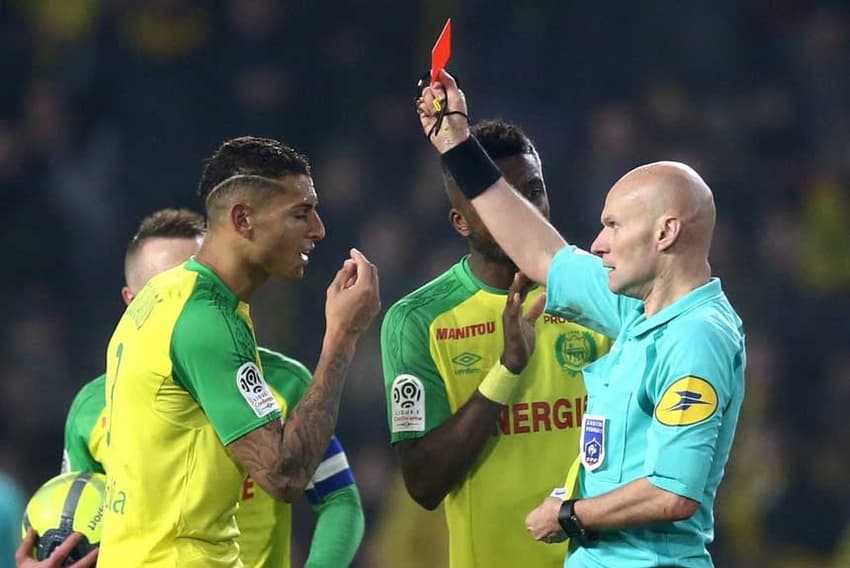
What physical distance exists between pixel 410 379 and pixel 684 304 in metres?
1.06

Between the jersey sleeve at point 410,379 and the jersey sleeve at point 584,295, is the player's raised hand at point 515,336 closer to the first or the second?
the jersey sleeve at point 584,295

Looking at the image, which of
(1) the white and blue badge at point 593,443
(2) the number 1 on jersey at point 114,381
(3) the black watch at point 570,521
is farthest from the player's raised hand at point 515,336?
(2) the number 1 on jersey at point 114,381

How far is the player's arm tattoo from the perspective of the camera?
151 inches

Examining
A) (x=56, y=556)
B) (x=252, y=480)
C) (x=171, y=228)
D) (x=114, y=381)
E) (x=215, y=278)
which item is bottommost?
(x=56, y=556)

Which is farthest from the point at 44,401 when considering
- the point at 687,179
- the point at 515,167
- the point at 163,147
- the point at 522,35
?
the point at 687,179

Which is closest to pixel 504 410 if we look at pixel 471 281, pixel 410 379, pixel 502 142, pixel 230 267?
pixel 410 379

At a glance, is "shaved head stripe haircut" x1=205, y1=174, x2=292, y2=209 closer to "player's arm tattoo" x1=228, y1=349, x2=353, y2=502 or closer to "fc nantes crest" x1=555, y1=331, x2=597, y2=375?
"player's arm tattoo" x1=228, y1=349, x2=353, y2=502

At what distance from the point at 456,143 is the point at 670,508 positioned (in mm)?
1244

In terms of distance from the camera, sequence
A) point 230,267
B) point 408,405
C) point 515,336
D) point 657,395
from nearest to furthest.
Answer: point 657,395 < point 230,267 < point 515,336 < point 408,405

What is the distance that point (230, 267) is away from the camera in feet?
13.6

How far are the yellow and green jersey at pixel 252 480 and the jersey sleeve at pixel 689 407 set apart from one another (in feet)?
4.40

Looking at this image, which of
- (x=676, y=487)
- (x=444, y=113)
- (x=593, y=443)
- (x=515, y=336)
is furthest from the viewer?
(x=515, y=336)

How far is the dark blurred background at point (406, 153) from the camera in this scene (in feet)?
29.4

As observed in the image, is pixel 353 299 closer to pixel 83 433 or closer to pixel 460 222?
pixel 460 222
